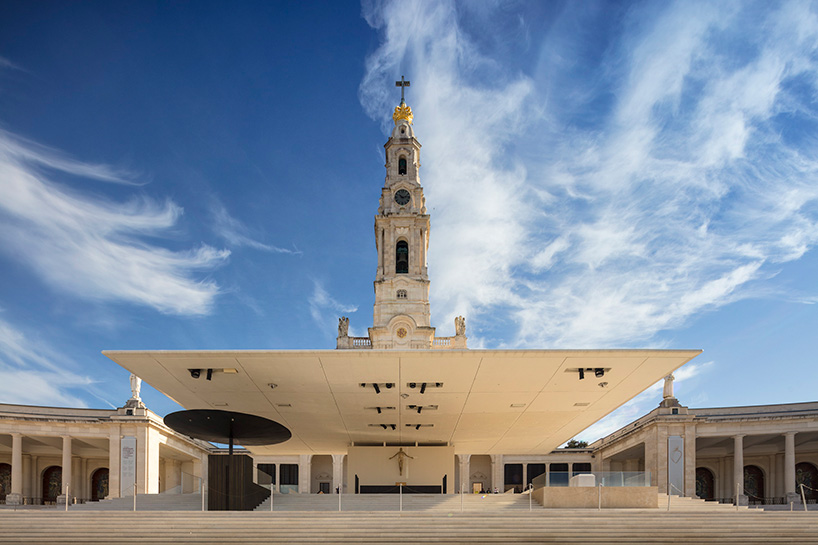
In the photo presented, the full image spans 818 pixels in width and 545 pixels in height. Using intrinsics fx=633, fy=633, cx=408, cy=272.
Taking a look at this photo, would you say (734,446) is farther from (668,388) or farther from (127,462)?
(127,462)

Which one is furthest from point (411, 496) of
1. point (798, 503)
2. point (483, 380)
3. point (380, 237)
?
point (380, 237)

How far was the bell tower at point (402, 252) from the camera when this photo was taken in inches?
2434

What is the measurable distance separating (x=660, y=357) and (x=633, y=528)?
465 cm

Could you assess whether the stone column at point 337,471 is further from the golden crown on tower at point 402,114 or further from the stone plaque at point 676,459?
the golden crown on tower at point 402,114

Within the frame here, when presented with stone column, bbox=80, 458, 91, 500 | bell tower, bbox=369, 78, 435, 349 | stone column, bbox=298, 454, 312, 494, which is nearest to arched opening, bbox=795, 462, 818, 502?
bell tower, bbox=369, 78, 435, 349

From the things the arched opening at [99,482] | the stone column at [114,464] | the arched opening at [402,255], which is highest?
the arched opening at [402,255]

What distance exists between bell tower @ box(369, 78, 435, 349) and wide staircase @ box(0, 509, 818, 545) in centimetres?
4395

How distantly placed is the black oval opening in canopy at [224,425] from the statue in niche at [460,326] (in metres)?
41.0

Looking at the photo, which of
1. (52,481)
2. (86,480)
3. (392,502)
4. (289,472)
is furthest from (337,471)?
(392,502)

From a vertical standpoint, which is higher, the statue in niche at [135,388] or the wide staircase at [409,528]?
the statue in niche at [135,388]

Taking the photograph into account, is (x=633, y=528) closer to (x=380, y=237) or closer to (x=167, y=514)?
(x=167, y=514)

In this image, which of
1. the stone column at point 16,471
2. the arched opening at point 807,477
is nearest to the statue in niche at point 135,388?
the stone column at point 16,471

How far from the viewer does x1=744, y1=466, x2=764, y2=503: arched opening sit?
50.2 m

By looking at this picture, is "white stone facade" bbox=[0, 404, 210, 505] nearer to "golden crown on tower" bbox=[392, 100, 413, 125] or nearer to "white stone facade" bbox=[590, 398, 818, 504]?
"white stone facade" bbox=[590, 398, 818, 504]
